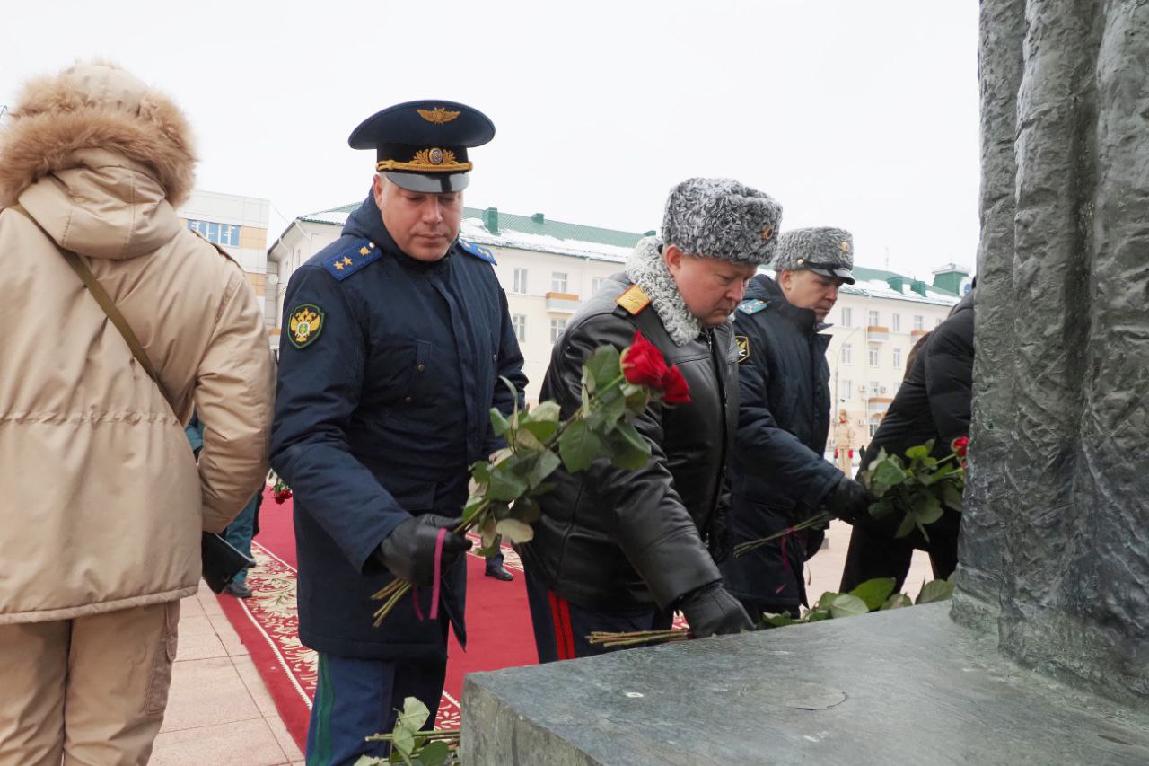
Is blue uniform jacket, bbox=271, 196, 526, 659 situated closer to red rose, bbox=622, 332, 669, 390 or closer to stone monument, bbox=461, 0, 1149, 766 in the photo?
red rose, bbox=622, 332, 669, 390

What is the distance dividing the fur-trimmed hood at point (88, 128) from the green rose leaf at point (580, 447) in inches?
43.0

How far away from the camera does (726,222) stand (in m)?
2.01

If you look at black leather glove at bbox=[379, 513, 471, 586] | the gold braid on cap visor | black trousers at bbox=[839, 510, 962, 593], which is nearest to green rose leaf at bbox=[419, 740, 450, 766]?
black leather glove at bbox=[379, 513, 471, 586]

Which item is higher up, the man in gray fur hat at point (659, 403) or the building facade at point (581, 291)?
the building facade at point (581, 291)

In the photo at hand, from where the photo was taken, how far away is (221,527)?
209 cm

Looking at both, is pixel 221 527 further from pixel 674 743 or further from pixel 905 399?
pixel 905 399

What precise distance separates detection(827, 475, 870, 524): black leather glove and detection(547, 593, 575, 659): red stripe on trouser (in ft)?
4.14

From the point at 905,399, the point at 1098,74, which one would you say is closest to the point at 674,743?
the point at 1098,74

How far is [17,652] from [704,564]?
1.34 metres

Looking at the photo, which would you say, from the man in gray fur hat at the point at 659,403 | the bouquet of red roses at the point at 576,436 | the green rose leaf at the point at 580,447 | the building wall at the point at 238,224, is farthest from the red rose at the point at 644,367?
the building wall at the point at 238,224

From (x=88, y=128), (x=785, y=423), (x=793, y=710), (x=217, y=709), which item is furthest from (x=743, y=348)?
(x=217, y=709)

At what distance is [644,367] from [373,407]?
0.86 meters

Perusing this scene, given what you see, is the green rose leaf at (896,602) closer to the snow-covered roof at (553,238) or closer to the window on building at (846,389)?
the snow-covered roof at (553,238)

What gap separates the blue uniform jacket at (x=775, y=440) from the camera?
307 cm
